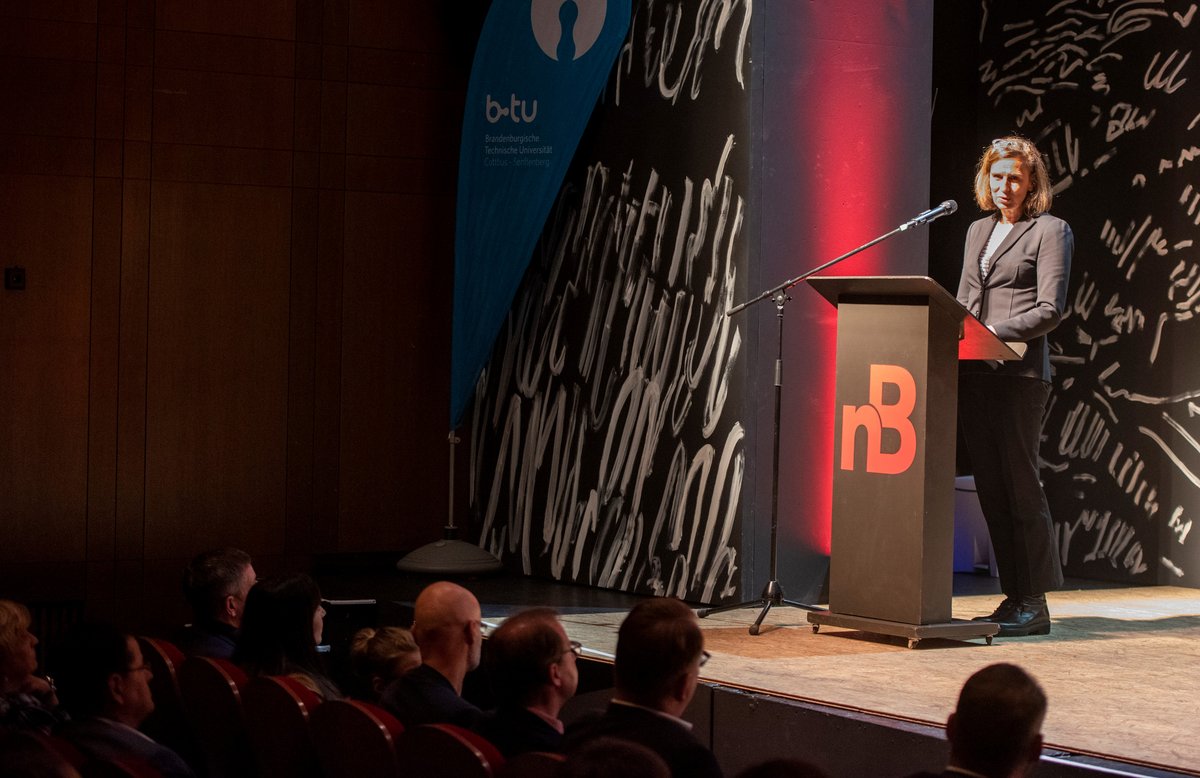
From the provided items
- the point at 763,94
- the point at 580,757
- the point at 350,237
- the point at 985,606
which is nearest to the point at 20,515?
the point at 350,237

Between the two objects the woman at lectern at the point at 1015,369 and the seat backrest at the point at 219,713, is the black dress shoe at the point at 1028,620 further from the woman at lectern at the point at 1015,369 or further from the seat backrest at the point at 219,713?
the seat backrest at the point at 219,713

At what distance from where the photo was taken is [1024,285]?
455 centimetres

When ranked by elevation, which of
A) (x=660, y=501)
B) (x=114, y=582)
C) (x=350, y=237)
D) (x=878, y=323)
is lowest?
(x=114, y=582)

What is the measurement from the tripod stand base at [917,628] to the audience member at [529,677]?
1.94m

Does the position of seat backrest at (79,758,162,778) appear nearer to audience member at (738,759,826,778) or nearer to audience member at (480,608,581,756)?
audience member at (480,608,581,756)

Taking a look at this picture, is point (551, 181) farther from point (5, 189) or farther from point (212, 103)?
point (5, 189)

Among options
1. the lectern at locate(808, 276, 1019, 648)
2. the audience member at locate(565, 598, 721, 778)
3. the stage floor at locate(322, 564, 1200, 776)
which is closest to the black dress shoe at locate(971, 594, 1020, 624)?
the stage floor at locate(322, 564, 1200, 776)

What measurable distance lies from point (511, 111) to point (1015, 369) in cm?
290

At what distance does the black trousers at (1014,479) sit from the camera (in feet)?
15.1

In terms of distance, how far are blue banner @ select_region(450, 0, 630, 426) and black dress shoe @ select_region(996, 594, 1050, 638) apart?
9.19ft

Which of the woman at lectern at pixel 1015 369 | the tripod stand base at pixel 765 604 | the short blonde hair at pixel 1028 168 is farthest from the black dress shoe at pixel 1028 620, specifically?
the short blonde hair at pixel 1028 168

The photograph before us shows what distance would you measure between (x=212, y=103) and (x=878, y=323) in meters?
4.06

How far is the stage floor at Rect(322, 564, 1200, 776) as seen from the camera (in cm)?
332

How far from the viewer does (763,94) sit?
5.46 m
